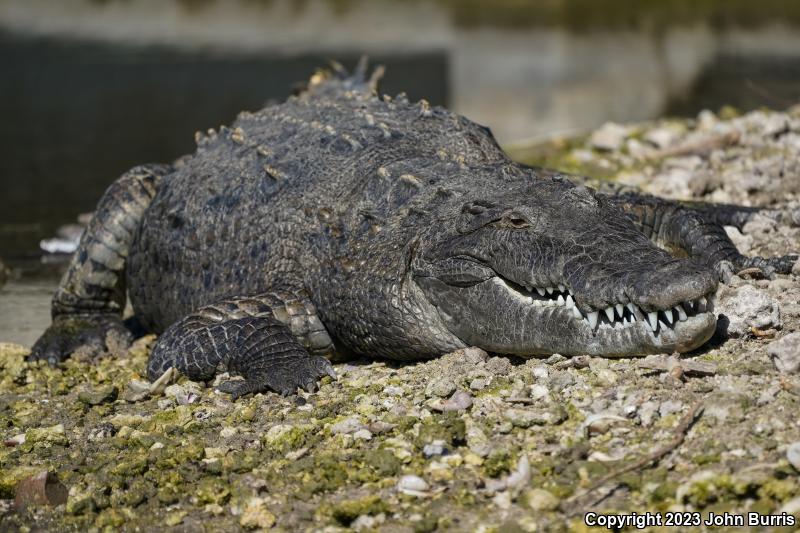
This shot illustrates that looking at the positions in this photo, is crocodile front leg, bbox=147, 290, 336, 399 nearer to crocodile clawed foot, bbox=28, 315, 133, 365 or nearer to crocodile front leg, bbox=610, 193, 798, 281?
crocodile clawed foot, bbox=28, 315, 133, 365

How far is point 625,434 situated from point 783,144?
587cm

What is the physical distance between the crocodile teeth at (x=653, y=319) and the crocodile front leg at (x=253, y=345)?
1.77 metres

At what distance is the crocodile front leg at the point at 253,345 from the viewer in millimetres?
5953

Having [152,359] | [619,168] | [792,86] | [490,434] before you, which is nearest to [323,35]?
[792,86]

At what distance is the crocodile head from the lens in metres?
4.83

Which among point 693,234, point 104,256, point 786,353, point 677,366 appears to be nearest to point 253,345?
point 104,256

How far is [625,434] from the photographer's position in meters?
4.62

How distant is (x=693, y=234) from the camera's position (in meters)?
6.45

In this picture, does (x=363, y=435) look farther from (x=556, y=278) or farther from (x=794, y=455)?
(x=794, y=455)

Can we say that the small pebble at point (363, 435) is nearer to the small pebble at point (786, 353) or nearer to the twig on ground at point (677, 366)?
the twig on ground at point (677, 366)

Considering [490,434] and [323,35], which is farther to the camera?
[323,35]

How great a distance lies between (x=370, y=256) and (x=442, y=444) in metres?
1.66

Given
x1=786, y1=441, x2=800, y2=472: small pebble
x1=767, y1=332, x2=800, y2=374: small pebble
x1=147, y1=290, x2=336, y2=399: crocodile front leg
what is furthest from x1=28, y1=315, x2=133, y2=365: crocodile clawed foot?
x1=786, y1=441, x2=800, y2=472: small pebble

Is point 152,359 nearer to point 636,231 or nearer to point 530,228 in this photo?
point 530,228
